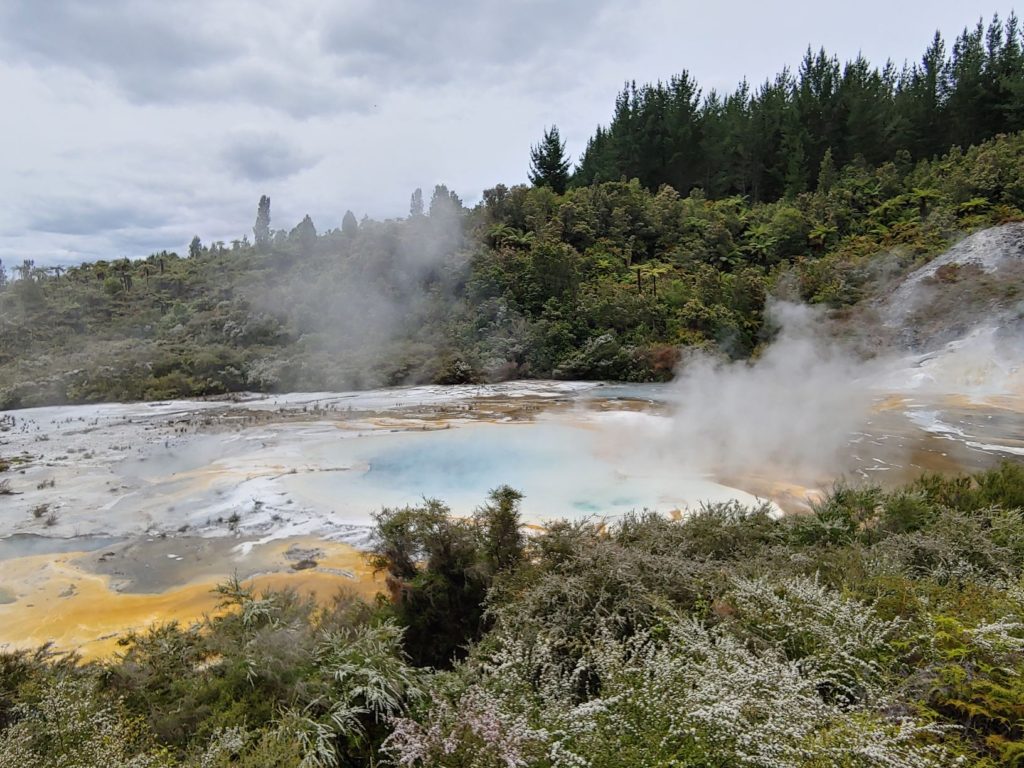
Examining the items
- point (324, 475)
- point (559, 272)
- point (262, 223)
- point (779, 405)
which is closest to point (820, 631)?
point (324, 475)

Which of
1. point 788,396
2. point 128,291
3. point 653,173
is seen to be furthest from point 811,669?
point 653,173

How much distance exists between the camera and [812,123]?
28.5 meters

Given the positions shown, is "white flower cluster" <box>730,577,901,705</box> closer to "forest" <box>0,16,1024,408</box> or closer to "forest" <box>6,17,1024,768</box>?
"forest" <box>6,17,1024,768</box>

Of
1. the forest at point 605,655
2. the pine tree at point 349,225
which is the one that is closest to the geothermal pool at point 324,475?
the forest at point 605,655

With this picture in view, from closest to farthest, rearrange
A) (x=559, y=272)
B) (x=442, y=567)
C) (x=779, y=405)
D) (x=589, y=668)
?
(x=589, y=668)
(x=442, y=567)
(x=779, y=405)
(x=559, y=272)

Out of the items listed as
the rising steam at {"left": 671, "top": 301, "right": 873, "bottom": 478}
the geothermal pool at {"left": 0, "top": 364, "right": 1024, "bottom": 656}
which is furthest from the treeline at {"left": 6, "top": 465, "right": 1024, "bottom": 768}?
the rising steam at {"left": 671, "top": 301, "right": 873, "bottom": 478}

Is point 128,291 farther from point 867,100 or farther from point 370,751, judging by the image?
point 867,100

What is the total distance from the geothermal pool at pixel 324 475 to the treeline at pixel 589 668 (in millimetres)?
1393

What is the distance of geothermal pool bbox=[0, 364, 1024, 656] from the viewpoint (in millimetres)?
5047

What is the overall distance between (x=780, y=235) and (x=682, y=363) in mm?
8661

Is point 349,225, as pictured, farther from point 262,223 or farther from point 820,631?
point 820,631

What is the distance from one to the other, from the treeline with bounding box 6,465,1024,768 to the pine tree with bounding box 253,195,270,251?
26865mm

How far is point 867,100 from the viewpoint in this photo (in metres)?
27.0

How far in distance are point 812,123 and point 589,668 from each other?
32854 millimetres
